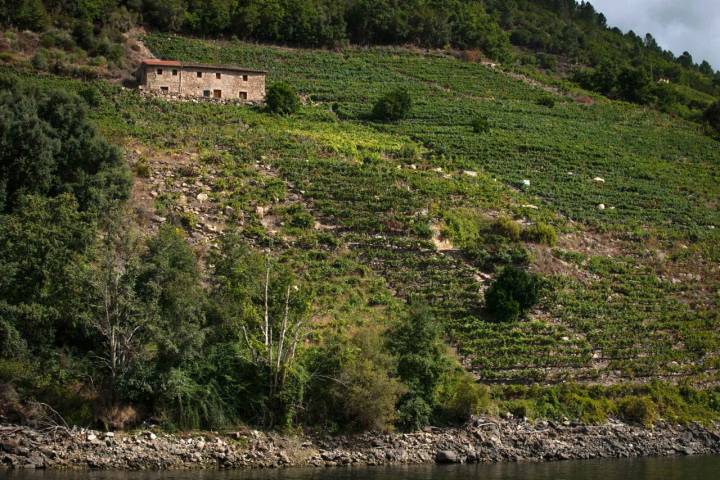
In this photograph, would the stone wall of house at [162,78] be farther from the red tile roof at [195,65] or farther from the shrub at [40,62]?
the shrub at [40,62]

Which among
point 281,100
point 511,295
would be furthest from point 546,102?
point 511,295

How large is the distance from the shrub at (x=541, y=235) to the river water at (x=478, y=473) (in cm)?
1948

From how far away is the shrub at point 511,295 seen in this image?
48.9 metres

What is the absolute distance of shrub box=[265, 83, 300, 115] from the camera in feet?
247

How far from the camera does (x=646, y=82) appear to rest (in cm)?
10525

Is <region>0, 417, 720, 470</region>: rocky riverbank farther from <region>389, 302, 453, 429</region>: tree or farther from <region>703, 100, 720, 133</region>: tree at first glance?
<region>703, 100, 720, 133</region>: tree

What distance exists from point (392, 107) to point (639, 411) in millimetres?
41631

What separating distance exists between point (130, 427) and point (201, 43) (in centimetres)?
6089

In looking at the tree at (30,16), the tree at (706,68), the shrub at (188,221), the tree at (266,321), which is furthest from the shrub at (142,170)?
the tree at (706,68)

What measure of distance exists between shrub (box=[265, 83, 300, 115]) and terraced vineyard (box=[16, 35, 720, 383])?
1335 mm

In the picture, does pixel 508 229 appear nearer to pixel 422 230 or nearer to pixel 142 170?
pixel 422 230

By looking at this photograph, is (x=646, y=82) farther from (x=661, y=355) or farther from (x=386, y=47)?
(x=661, y=355)

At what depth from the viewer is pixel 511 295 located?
4928cm

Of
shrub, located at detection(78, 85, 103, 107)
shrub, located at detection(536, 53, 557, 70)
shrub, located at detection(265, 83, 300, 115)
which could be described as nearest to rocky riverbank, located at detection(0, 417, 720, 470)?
shrub, located at detection(78, 85, 103, 107)
